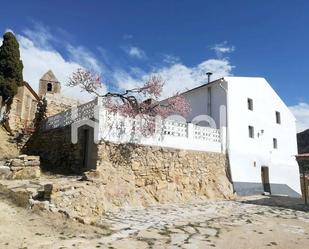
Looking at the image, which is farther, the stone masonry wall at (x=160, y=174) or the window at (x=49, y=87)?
the window at (x=49, y=87)

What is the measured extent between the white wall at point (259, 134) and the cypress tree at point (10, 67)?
1324 centimetres

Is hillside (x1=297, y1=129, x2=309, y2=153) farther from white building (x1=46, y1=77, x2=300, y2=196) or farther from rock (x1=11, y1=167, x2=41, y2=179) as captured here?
rock (x1=11, y1=167, x2=41, y2=179)

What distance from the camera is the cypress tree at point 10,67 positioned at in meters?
19.9

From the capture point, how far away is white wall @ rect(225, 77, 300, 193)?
19500 millimetres

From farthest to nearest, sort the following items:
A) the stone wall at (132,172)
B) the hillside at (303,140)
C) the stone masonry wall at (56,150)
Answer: the hillside at (303,140) → the stone masonry wall at (56,150) → the stone wall at (132,172)

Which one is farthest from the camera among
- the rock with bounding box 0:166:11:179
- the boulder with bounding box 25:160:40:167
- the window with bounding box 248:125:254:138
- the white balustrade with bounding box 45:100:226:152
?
the window with bounding box 248:125:254:138

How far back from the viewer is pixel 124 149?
45.8 feet

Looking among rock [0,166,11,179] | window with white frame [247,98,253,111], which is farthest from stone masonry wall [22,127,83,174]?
window with white frame [247,98,253,111]

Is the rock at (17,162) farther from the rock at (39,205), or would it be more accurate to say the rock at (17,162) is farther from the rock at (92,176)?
the rock at (39,205)

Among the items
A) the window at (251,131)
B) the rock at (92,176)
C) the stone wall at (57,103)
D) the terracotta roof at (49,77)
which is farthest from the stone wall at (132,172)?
the terracotta roof at (49,77)

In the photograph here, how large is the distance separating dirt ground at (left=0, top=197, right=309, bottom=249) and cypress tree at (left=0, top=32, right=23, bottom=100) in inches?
490

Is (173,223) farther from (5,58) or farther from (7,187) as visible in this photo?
(5,58)

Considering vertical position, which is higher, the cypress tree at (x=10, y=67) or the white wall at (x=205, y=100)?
the cypress tree at (x=10, y=67)

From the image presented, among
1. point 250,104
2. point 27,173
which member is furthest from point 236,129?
point 27,173
